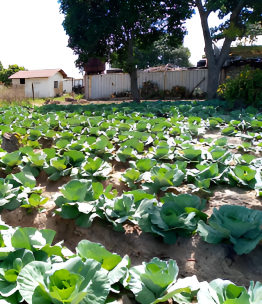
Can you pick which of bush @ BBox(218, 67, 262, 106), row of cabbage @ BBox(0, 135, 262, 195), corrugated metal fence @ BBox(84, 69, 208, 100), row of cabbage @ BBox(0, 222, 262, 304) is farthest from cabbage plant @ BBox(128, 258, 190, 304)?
corrugated metal fence @ BBox(84, 69, 208, 100)

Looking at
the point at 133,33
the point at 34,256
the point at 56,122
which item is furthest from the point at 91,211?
the point at 133,33

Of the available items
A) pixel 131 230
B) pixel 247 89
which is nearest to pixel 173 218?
pixel 131 230

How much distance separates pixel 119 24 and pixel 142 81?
6.70 meters

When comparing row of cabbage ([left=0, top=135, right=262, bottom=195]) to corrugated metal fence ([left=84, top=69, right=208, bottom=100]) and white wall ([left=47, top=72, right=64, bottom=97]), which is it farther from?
white wall ([left=47, top=72, right=64, bottom=97])

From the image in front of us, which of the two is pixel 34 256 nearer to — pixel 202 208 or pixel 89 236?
pixel 89 236

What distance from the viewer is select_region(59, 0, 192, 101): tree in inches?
480

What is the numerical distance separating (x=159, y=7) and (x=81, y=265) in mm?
13810

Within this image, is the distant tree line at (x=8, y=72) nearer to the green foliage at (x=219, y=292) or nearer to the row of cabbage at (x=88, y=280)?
the row of cabbage at (x=88, y=280)

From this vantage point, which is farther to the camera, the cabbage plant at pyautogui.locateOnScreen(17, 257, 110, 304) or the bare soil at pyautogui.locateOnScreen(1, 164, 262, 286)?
the bare soil at pyautogui.locateOnScreen(1, 164, 262, 286)

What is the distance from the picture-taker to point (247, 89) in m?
7.32

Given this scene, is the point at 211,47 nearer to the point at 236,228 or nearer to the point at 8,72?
the point at 236,228

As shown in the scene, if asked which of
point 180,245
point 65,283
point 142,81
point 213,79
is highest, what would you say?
point 142,81

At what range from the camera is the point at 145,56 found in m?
33.0

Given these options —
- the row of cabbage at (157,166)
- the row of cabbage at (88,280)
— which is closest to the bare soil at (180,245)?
the row of cabbage at (157,166)
